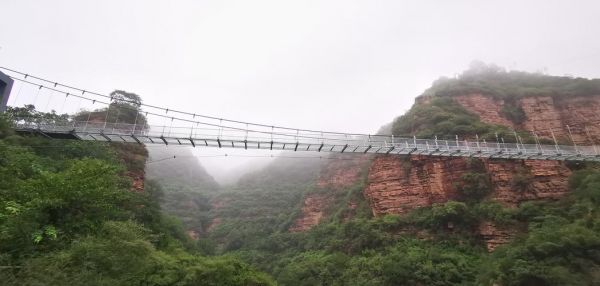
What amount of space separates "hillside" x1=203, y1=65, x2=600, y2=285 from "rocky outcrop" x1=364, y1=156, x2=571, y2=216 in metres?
0.08

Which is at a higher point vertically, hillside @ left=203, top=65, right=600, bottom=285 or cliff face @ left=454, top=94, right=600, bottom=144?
cliff face @ left=454, top=94, right=600, bottom=144

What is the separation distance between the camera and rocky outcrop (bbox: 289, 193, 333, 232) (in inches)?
1954

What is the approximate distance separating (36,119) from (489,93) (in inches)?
1753

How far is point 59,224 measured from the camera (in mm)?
11562

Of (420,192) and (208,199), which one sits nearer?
(420,192)

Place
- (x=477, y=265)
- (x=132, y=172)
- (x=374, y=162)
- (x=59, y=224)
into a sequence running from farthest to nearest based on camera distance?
(x=374, y=162) < (x=132, y=172) < (x=477, y=265) < (x=59, y=224)

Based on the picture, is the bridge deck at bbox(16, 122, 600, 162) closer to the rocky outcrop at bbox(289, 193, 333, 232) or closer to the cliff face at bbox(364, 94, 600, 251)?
the cliff face at bbox(364, 94, 600, 251)

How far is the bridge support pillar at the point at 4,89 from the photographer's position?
23312 millimetres

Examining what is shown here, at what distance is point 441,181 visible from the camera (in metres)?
30.4

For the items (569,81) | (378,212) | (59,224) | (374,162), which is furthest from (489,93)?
(59,224)

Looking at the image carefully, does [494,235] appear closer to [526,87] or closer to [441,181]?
[441,181]

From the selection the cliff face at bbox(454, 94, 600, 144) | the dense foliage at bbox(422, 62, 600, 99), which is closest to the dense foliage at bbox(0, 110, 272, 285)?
the cliff face at bbox(454, 94, 600, 144)

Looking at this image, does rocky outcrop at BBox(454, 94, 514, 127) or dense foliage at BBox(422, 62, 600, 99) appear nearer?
rocky outcrop at BBox(454, 94, 514, 127)

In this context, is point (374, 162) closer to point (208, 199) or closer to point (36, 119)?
point (36, 119)
